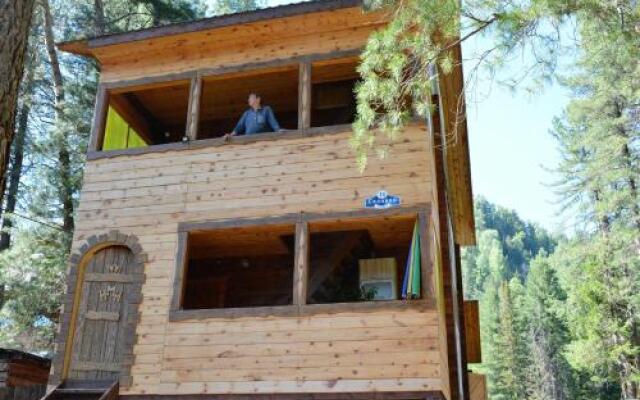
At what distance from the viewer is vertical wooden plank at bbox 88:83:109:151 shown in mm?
11523

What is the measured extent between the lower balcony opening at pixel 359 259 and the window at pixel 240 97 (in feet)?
9.41

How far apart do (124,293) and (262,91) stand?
4.76 m

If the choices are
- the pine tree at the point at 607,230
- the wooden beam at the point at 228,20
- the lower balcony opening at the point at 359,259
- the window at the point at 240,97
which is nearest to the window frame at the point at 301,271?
the lower balcony opening at the point at 359,259

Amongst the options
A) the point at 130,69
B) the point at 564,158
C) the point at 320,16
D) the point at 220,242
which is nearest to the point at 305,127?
the point at 320,16

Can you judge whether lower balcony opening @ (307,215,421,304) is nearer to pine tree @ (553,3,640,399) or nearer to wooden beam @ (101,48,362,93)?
wooden beam @ (101,48,362,93)

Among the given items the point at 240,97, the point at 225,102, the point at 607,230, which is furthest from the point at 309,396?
the point at 607,230

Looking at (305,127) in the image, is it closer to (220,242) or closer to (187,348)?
(220,242)

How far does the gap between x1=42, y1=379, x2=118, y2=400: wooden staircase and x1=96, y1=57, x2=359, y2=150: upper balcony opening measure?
3.96 m

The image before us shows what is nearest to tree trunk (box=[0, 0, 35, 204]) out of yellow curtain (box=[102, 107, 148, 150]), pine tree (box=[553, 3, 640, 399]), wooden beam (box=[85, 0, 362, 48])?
wooden beam (box=[85, 0, 362, 48])

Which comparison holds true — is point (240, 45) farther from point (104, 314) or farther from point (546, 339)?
point (546, 339)

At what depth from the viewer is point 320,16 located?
1081cm

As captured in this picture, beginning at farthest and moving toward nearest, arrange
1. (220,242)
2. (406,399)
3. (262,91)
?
(262,91) → (220,242) → (406,399)

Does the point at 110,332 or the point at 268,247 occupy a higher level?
the point at 268,247

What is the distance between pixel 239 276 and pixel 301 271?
3682 mm
